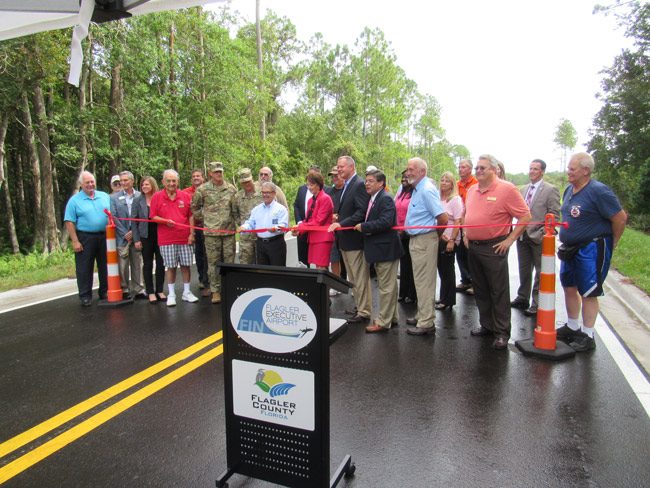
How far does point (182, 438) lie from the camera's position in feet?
10.8

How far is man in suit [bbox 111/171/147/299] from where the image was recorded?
7.42m

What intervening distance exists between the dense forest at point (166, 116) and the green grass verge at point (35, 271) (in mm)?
3327

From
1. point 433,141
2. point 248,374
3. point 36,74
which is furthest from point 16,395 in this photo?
point 433,141

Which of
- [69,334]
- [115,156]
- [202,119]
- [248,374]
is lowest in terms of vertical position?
[69,334]

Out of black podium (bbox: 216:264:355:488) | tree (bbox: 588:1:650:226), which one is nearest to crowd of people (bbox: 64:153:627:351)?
black podium (bbox: 216:264:355:488)

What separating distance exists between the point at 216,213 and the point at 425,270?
3.39 meters

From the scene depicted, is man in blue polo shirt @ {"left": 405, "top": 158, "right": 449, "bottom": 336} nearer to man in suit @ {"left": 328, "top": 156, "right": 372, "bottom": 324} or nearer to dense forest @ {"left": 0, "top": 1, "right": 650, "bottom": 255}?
man in suit @ {"left": 328, "top": 156, "right": 372, "bottom": 324}

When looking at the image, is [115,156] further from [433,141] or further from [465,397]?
[433,141]

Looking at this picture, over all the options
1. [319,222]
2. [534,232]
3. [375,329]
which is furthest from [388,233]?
[534,232]

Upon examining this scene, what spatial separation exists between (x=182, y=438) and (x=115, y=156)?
13264 millimetres

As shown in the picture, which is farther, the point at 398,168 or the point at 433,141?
the point at 433,141

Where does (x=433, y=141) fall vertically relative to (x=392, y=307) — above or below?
above

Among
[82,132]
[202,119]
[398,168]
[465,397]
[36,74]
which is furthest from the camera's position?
[398,168]

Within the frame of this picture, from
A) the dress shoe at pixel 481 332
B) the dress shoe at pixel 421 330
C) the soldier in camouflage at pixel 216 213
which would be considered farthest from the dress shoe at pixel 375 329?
the soldier in camouflage at pixel 216 213
